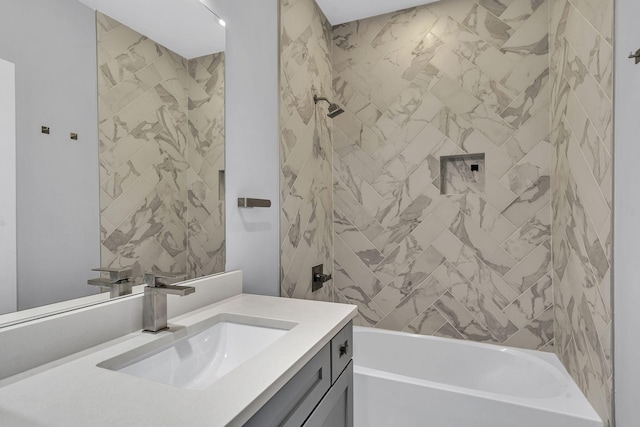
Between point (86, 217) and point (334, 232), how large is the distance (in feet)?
5.84

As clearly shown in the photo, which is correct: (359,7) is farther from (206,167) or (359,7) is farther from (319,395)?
(319,395)

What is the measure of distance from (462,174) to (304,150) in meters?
1.06

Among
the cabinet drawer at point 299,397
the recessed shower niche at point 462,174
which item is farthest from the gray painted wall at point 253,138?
the recessed shower niche at point 462,174

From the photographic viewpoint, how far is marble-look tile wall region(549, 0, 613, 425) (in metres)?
1.26

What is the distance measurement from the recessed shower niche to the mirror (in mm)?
1549

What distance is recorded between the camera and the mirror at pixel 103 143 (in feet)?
2.61

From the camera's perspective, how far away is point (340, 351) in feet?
3.81

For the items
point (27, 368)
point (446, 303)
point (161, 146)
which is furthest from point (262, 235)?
point (446, 303)

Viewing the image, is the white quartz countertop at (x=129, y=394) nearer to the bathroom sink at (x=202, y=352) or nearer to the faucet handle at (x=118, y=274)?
the bathroom sink at (x=202, y=352)

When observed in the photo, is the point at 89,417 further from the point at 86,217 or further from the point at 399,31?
the point at 399,31

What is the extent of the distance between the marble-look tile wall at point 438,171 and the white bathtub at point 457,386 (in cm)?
15

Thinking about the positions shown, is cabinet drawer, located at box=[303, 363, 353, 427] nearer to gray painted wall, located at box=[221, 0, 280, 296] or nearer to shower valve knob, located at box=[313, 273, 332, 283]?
gray painted wall, located at box=[221, 0, 280, 296]

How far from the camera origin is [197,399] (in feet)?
2.09

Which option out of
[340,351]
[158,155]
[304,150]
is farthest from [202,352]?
[304,150]
